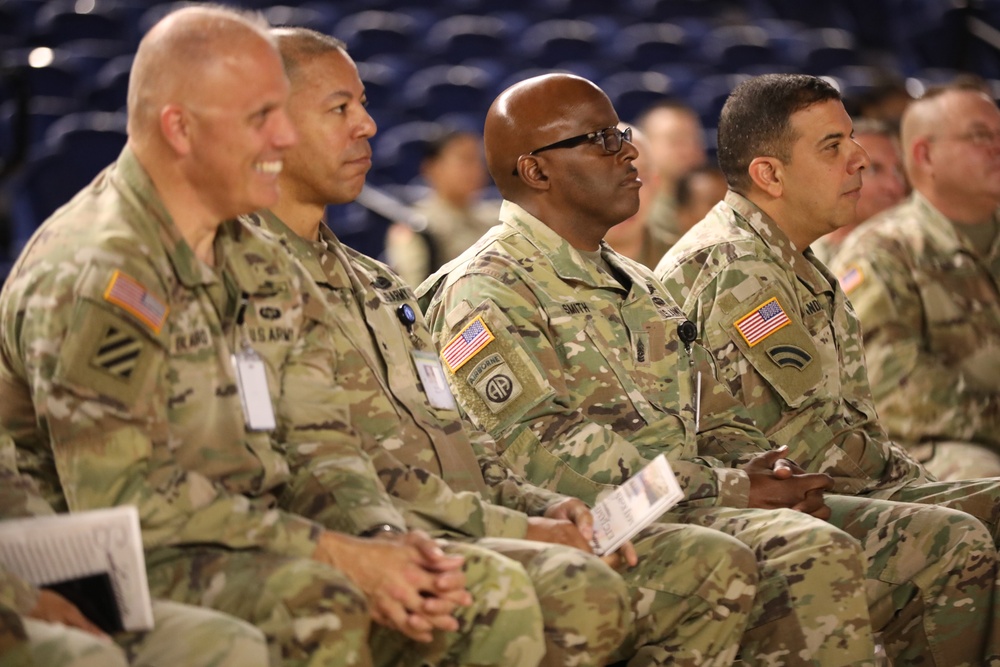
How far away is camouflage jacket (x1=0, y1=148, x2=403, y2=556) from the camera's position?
178 cm

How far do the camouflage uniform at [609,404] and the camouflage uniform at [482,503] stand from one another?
0.43 feet

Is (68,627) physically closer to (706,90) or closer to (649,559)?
(649,559)

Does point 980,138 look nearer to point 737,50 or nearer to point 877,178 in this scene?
point 877,178

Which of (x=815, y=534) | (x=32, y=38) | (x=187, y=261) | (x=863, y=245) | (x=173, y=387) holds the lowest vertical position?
(x=815, y=534)

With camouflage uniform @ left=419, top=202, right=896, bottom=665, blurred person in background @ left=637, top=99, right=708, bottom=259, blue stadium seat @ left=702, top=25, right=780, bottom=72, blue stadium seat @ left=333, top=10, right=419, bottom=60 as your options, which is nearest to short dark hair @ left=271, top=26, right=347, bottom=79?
camouflage uniform @ left=419, top=202, right=896, bottom=665

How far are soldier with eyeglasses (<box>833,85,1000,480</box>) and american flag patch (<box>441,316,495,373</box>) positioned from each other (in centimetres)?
154

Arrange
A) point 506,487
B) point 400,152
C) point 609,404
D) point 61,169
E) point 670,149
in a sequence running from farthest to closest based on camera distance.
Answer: point 400,152
point 670,149
point 61,169
point 609,404
point 506,487

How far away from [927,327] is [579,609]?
2157mm

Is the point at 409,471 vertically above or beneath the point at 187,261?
beneath

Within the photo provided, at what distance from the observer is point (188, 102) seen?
1.99m

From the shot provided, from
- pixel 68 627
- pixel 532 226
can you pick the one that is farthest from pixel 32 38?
pixel 68 627

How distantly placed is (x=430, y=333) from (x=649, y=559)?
0.72 metres

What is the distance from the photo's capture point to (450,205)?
6.16 metres

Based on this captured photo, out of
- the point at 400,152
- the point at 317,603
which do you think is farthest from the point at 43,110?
the point at 317,603
